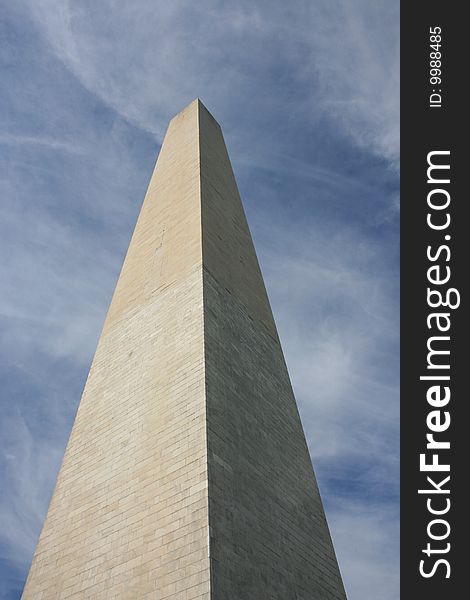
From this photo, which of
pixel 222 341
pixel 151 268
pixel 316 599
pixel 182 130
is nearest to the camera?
pixel 316 599

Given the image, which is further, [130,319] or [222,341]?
[130,319]

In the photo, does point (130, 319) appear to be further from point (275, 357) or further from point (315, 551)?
point (315, 551)

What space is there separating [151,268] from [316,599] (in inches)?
285

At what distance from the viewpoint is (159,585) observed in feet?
22.0

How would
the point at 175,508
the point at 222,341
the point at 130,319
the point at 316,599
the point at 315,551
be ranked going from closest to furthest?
the point at 175,508 → the point at 316,599 → the point at 315,551 → the point at 222,341 → the point at 130,319

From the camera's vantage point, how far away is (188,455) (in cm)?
782

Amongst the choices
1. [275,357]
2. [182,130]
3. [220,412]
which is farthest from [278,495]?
[182,130]

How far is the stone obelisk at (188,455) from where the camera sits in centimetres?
710

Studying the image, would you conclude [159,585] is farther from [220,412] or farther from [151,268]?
[151,268]

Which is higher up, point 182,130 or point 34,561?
point 182,130

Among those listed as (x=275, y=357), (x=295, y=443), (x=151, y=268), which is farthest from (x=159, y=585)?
(x=151, y=268)

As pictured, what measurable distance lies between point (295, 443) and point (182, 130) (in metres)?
11.1

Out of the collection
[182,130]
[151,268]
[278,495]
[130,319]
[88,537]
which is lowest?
[88,537]

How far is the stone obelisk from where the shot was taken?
710 centimetres
